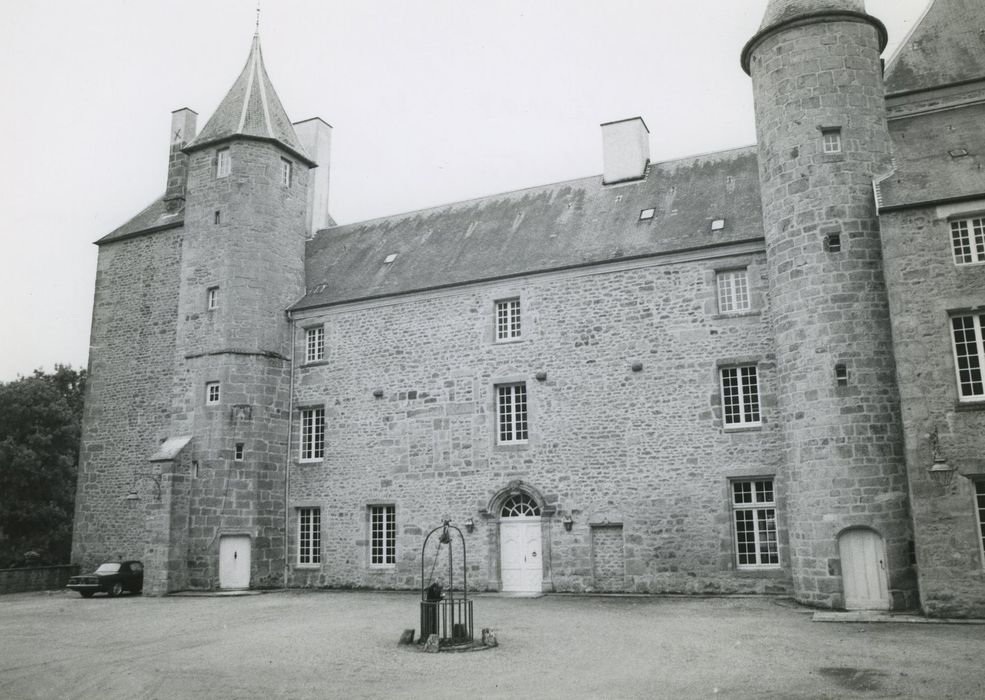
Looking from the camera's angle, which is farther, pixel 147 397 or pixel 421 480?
pixel 147 397

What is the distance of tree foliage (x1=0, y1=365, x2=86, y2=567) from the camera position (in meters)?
32.2

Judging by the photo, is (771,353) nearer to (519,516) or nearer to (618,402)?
(618,402)

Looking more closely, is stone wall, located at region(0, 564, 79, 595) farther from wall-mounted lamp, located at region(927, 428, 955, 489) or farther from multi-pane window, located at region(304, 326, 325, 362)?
wall-mounted lamp, located at region(927, 428, 955, 489)

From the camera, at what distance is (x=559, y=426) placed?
19.8 meters

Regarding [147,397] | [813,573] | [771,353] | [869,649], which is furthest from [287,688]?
[147,397]

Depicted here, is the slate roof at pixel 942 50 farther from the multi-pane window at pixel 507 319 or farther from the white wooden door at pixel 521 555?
the white wooden door at pixel 521 555

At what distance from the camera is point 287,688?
385 inches

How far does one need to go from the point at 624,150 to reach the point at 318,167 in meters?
10.0

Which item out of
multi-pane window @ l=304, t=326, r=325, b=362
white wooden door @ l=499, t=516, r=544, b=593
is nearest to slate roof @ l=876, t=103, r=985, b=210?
white wooden door @ l=499, t=516, r=544, b=593

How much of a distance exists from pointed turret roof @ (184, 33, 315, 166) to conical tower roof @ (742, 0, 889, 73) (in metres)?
13.5

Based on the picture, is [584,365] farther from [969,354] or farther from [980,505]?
[980,505]

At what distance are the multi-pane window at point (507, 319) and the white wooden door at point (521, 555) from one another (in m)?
4.45

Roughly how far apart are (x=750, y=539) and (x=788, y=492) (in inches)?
69.0

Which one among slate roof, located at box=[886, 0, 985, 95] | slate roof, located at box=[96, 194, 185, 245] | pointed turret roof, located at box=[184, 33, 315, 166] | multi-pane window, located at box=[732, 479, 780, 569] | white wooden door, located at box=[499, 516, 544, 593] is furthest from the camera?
slate roof, located at box=[96, 194, 185, 245]
